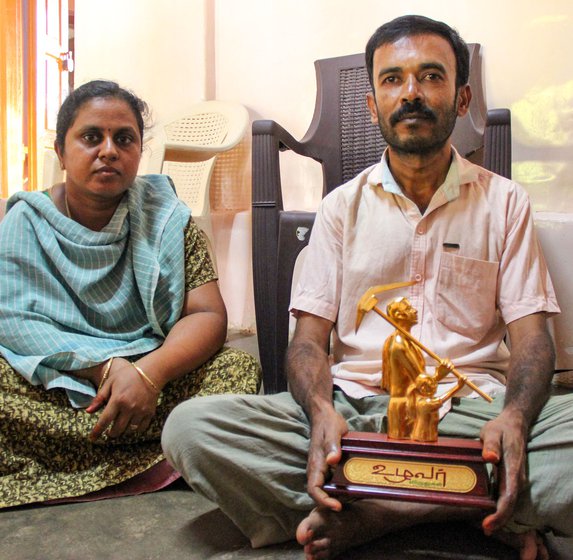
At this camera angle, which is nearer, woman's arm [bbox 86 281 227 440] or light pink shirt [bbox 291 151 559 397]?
light pink shirt [bbox 291 151 559 397]

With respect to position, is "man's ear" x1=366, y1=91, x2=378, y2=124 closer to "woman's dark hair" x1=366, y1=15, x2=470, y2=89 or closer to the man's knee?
"woman's dark hair" x1=366, y1=15, x2=470, y2=89

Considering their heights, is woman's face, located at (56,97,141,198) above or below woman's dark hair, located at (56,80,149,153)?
below

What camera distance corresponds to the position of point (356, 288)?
60.3 inches

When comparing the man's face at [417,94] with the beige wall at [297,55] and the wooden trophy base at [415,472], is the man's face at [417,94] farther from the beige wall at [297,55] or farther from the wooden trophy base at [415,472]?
the beige wall at [297,55]

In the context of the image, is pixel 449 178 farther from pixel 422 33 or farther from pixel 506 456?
pixel 506 456

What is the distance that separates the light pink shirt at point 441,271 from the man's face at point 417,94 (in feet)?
0.31

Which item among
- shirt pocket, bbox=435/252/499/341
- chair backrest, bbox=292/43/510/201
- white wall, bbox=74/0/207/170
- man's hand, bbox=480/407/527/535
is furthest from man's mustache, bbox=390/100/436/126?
white wall, bbox=74/0/207/170

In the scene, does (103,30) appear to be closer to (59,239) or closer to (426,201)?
(59,239)

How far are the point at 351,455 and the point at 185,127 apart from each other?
264 centimetres

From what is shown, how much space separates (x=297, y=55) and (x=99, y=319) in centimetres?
199

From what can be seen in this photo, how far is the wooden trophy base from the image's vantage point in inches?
44.4

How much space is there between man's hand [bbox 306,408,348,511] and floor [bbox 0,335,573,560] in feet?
0.72

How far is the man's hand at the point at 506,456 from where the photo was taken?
3.71ft

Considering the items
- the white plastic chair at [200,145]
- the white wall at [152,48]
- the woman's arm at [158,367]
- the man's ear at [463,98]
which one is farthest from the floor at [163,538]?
the white wall at [152,48]
